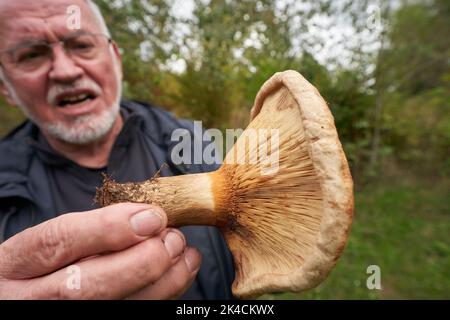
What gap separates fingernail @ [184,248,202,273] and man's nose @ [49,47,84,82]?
3.91 feet

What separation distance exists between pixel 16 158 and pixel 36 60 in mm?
594

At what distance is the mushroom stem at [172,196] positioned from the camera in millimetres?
1254

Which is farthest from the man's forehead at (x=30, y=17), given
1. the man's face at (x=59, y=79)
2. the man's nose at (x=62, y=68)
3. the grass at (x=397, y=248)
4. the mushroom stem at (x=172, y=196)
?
the grass at (x=397, y=248)

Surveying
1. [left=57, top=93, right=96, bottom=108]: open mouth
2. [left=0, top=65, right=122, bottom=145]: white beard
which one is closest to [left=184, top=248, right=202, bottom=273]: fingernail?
[left=0, top=65, right=122, bottom=145]: white beard

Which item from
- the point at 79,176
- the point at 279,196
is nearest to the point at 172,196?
the point at 279,196

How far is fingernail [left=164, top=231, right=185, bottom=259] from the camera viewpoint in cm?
124

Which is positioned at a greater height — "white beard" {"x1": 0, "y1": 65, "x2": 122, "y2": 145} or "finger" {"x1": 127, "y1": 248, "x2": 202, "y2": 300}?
"white beard" {"x1": 0, "y1": 65, "x2": 122, "y2": 145}

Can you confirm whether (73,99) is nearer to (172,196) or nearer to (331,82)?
(172,196)

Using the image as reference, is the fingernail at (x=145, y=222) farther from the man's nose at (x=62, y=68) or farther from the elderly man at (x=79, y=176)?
the man's nose at (x=62, y=68)

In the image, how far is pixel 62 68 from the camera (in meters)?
1.73

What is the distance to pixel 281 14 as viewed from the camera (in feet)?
11.1

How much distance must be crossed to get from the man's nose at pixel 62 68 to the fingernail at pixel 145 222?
108cm

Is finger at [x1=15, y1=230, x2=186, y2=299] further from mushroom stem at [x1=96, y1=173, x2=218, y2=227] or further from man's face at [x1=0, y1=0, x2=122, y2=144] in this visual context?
man's face at [x1=0, y1=0, x2=122, y2=144]

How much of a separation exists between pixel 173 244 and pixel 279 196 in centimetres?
47
